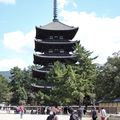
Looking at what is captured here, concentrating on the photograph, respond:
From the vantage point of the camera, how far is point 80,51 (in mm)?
62062

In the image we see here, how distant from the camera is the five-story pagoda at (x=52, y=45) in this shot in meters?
72.2

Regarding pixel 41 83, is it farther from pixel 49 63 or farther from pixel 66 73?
pixel 66 73

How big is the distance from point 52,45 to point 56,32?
2.96 m

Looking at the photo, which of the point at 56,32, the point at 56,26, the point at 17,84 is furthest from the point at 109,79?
the point at 17,84

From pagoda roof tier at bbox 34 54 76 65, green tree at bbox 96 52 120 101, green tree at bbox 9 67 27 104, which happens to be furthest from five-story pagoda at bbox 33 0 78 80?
green tree at bbox 9 67 27 104

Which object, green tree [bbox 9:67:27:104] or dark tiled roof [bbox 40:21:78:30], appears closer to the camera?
dark tiled roof [bbox 40:21:78:30]

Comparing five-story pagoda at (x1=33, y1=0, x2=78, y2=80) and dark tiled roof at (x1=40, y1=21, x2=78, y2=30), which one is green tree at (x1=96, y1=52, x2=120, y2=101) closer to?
five-story pagoda at (x1=33, y1=0, x2=78, y2=80)

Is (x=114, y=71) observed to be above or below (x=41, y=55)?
below

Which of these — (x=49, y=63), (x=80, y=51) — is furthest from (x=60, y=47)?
(x=80, y=51)

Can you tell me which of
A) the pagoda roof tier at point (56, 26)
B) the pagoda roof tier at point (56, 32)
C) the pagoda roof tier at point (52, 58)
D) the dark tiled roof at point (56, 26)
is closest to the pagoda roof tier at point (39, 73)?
the pagoda roof tier at point (52, 58)

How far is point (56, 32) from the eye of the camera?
75812 millimetres

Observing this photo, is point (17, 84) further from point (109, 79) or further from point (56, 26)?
point (109, 79)

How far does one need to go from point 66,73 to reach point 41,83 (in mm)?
10822

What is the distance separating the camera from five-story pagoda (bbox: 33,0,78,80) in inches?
2844
